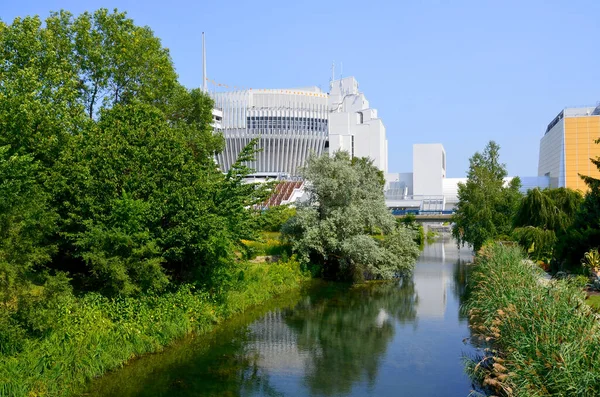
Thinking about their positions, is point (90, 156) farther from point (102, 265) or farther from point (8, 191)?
point (8, 191)

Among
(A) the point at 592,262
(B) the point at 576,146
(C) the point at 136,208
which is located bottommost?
(A) the point at 592,262

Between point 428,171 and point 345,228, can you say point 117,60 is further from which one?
point 428,171

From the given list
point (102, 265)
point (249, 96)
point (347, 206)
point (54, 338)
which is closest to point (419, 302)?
point (347, 206)

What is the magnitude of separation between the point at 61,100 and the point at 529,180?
98.1 m

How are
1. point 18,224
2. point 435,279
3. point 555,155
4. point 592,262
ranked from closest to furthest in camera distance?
point 18,224 → point 592,262 → point 435,279 → point 555,155

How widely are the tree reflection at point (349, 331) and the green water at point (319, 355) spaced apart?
3cm

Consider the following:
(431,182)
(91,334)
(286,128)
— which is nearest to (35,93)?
(91,334)

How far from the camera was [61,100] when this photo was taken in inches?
871

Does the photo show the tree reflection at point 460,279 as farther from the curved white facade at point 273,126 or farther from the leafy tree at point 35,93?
the curved white facade at point 273,126

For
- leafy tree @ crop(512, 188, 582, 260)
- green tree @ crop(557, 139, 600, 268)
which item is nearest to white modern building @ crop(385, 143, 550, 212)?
leafy tree @ crop(512, 188, 582, 260)

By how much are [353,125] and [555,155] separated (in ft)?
121

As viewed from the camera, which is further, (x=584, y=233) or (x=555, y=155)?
(x=555, y=155)

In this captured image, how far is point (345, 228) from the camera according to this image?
3148 cm

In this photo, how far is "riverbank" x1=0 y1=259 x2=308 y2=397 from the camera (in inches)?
509
